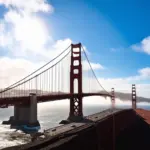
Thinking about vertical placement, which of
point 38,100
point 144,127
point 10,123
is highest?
point 38,100

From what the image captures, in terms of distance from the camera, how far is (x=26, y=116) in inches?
2473

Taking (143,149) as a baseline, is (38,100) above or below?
above

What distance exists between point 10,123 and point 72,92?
2341 centimetres

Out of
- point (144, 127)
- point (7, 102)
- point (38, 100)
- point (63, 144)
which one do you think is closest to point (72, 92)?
point (38, 100)

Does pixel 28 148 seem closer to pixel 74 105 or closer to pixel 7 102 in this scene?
pixel 7 102

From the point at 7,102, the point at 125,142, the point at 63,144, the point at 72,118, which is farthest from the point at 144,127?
the point at 63,144

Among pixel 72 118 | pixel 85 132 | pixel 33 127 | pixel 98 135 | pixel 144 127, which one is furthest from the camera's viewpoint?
pixel 72 118

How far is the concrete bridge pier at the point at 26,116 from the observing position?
53125 millimetres

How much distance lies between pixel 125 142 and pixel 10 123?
1919 inches

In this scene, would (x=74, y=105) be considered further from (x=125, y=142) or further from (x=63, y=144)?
(x=63, y=144)

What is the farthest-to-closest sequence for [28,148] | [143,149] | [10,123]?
1. [10,123]
2. [143,149]
3. [28,148]

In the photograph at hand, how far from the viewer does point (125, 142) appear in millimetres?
29078

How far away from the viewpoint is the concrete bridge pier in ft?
174

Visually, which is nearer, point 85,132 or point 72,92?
point 85,132
